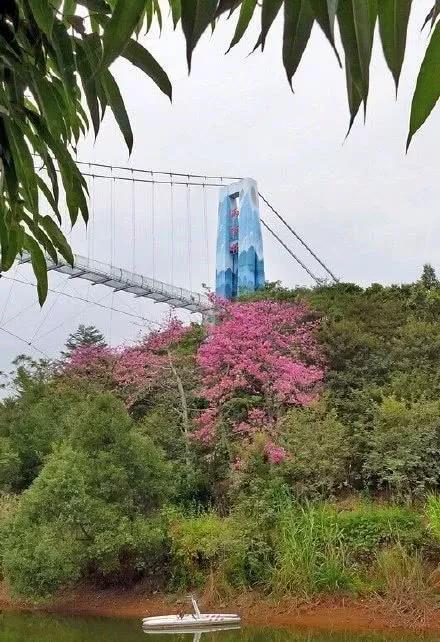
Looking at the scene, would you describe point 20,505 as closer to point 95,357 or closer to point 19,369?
point 95,357

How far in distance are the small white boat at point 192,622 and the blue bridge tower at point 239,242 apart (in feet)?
24.5

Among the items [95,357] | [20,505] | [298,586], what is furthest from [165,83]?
[95,357]

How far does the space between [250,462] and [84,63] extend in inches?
295

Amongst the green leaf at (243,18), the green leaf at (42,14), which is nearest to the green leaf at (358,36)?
the green leaf at (243,18)

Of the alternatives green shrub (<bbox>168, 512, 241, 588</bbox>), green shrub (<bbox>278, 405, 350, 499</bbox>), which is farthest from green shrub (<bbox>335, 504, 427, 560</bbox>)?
green shrub (<bbox>168, 512, 241, 588</bbox>)

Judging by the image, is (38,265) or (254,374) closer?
(38,265)

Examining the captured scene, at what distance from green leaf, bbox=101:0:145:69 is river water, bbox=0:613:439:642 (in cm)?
644

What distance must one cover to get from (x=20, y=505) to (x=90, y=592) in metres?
1.42

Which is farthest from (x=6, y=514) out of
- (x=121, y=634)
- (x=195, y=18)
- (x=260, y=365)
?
(x=195, y=18)

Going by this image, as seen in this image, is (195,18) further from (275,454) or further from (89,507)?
(275,454)

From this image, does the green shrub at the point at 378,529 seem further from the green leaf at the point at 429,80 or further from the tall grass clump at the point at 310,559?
the green leaf at the point at 429,80

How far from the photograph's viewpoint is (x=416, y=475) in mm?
7965

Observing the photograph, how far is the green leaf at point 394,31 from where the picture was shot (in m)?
0.49

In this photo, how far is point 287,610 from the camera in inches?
278
